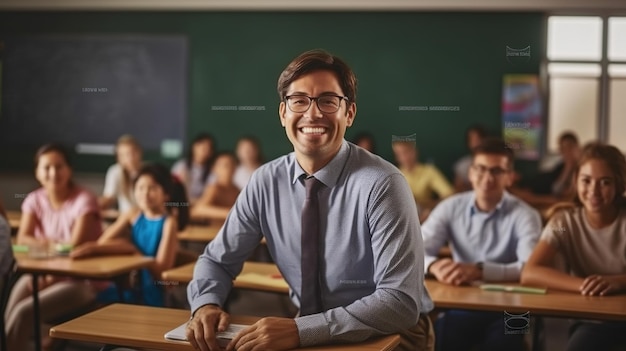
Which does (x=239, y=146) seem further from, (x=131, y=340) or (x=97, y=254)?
(x=131, y=340)

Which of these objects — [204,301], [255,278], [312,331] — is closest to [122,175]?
[255,278]

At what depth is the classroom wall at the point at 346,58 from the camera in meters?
7.28

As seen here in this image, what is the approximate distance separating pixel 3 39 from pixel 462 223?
527 centimetres

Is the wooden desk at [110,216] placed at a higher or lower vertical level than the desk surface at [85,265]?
lower

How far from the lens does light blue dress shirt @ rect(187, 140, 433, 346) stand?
2275 millimetres

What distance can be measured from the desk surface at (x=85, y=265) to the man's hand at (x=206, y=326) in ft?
4.24

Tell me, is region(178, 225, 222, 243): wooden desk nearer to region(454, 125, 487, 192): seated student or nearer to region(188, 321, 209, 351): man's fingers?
region(188, 321, 209, 351): man's fingers

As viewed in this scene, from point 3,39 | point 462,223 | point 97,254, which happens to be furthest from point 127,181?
point 462,223

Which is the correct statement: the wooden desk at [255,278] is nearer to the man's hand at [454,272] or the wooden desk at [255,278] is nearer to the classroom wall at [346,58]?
the man's hand at [454,272]

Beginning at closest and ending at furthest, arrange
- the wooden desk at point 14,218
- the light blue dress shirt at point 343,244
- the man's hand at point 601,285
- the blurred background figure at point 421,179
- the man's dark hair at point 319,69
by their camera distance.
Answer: the light blue dress shirt at point 343,244, the man's dark hair at point 319,69, the man's hand at point 601,285, the wooden desk at point 14,218, the blurred background figure at point 421,179

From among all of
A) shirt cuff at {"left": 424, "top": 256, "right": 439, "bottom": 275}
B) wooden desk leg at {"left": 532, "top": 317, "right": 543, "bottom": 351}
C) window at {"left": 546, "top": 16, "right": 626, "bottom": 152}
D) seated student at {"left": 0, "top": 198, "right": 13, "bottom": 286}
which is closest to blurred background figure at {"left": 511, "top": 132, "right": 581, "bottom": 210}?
window at {"left": 546, "top": 16, "right": 626, "bottom": 152}

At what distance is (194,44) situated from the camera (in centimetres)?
800

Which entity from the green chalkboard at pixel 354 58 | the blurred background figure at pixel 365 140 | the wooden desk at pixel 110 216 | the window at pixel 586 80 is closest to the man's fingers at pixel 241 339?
the window at pixel 586 80

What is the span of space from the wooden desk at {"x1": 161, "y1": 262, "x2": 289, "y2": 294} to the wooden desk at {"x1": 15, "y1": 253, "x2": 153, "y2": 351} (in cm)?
30
